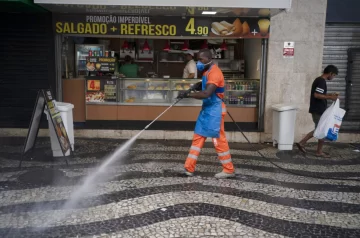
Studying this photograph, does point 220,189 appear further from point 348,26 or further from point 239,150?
point 348,26

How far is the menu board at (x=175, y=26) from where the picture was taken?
8562 millimetres

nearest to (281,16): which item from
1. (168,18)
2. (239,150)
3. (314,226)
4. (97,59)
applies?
(168,18)

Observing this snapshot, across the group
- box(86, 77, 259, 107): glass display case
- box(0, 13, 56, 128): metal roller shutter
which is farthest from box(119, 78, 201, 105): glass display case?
box(0, 13, 56, 128): metal roller shutter

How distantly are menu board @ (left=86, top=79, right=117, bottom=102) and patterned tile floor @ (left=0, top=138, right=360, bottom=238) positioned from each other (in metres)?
1.85

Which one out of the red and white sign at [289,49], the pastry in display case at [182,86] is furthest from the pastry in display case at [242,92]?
the red and white sign at [289,49]

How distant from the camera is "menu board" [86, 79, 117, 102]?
9.17 metres

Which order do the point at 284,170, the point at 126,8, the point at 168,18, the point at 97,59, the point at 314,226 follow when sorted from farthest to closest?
the point at 97,59 < the point at 168,18 < the point at 126,8 < the point at 284,170 < the point at 314,226

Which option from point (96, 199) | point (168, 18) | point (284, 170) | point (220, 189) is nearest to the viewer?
point (96, 199)

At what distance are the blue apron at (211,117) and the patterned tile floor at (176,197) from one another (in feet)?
2.71

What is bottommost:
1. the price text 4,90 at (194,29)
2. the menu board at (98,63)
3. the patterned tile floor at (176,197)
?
the patterned tile floor at (176,197)

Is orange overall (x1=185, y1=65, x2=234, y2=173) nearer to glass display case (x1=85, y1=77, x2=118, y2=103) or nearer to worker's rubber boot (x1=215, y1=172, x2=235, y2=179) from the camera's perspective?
worker's rubber boot (x1=215, y1=172, x2=235, y2=179)

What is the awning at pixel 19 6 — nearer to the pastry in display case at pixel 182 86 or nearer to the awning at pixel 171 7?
the awning at pixel 171 7

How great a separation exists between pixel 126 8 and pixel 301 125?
5.01m

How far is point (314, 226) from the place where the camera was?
4.52m
